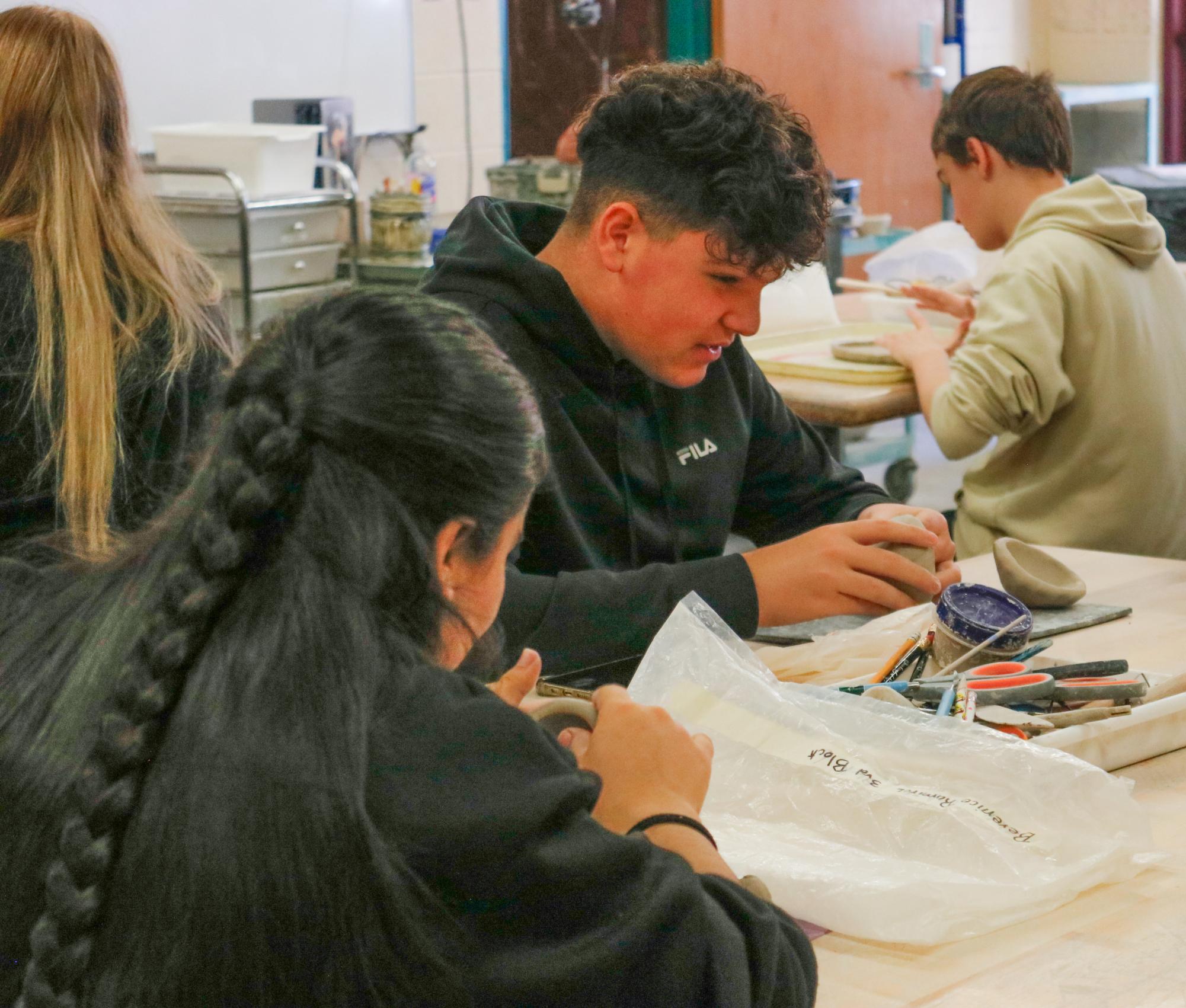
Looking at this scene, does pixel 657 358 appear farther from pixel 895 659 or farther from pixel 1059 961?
pixel 1059 961

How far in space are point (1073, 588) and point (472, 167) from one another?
3.06 meters

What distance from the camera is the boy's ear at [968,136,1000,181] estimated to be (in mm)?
2562

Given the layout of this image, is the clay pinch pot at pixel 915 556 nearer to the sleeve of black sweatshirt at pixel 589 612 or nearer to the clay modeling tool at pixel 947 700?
the sleeve of black sweatshirt at pixel 589 612

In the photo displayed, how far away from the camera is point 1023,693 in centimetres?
118

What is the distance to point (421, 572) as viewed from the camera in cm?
76

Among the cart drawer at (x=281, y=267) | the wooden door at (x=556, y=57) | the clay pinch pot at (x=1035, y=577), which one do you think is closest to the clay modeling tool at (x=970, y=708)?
the clay pinch pot at (x=1035, y=577)

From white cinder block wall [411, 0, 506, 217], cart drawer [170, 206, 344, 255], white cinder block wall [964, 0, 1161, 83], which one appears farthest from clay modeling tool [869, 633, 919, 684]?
white cinder block wall [964, 0, 1161, 83]

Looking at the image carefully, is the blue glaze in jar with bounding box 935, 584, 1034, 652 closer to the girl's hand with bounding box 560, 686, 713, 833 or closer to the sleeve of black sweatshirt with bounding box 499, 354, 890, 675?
the sleeve of black sweatshirt with bounding box 499, 354, 890, 675

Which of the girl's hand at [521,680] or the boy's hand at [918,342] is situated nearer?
the girl's hand at [521,680]

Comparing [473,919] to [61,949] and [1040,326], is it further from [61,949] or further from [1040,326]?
[1040,326]

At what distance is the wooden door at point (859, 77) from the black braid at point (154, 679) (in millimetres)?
4383

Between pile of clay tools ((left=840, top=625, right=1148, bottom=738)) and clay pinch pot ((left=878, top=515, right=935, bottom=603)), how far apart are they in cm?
24

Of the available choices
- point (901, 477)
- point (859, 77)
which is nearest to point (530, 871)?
point (901, 477)

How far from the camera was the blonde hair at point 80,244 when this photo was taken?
67.0 inches
